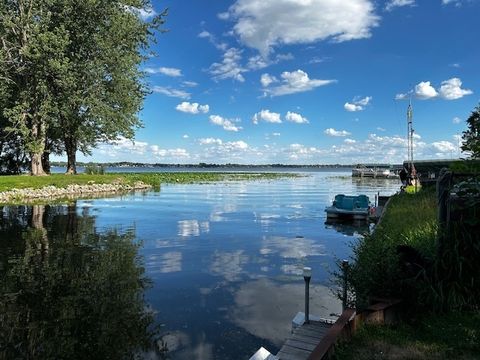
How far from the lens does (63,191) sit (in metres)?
40.4

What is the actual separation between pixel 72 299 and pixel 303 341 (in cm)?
552

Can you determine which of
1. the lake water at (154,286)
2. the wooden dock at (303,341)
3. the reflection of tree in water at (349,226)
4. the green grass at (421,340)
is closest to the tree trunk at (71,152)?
the lake water at (154,286)

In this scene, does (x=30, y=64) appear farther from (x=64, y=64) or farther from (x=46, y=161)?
(x=46, y=161)

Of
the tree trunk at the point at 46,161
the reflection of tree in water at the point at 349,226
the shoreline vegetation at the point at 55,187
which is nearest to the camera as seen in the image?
the reflection of tree in water at the point at 349,226

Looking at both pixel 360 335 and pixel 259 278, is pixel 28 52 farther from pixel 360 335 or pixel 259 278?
pixel 360 335

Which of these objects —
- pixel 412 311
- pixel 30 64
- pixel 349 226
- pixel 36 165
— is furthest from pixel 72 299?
pixel 36 165

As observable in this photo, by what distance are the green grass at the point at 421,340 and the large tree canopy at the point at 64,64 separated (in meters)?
36.6

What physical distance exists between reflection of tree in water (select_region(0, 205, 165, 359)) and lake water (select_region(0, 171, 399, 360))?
0.08ft

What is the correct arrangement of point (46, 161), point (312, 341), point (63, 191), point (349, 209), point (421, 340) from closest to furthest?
1. point (421, 340)
2. point (312, 341)
3. point (349, 209)
4. point (63, 191)
5. point (46, 161)

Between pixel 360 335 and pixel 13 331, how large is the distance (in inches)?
246

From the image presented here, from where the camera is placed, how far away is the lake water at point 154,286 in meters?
7.83

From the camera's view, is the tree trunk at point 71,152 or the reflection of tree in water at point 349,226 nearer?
the reflection of tree in water at point 349,226

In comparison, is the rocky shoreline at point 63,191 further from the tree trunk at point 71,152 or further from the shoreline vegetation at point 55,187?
the tree trunk at point 71,152

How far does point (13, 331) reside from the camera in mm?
7965
